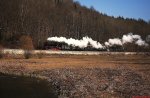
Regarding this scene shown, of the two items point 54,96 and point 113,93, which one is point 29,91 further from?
point 113,93

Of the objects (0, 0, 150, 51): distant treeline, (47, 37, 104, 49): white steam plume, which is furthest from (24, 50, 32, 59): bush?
(47, 37, 104, 49): white steam plume

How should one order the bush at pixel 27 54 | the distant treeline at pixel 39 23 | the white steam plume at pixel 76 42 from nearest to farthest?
the bush at pixel 27 54 → the distant treeline at pixel 39 23 → the white steam plume at pixel 76 42

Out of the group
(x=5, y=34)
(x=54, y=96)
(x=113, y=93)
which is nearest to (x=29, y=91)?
(x=54, y=96)

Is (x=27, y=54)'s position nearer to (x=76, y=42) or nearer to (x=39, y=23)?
(x=39, y=23)

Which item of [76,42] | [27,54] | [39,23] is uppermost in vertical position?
[39,23]

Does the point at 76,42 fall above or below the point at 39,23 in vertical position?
below

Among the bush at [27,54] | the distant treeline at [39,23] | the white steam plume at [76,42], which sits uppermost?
the distant treeline at [39,23]

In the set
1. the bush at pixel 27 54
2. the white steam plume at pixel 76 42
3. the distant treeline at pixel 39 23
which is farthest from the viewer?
the white steam plume at pixel 76 42

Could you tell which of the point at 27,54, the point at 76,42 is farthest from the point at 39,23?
the point at 27,54

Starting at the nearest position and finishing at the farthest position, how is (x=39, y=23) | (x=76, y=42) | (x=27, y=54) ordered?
(x=27, y=54) < (x=39, y=23) < (x=76, y=42)

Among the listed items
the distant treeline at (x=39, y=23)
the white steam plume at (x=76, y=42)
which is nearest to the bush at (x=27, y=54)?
the distant treeline at (x=39, y=23)

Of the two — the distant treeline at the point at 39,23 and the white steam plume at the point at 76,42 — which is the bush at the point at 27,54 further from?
the white steam plume at the point at 76,42

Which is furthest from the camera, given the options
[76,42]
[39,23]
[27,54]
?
[76,42]

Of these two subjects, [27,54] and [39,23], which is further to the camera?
[39,23]
